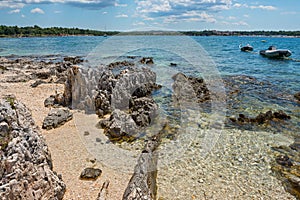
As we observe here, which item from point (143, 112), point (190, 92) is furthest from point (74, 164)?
point (190, 92)

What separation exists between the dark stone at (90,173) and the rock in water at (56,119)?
3.74 metres

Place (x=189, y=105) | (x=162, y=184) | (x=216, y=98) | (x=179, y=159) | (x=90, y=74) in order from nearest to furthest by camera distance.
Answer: (x=162, y=184), (x=179, y=159), (x=90, y=74), (x=189, y=105), (x=216, y=98)

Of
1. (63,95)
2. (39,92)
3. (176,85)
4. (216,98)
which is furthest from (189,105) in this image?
(39,92)

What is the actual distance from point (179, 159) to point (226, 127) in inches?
155

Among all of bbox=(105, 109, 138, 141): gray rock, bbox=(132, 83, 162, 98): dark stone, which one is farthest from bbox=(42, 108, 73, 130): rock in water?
bbox=(132, 83, 162, 98): dark stone

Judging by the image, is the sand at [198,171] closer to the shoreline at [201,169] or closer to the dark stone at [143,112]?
the shoreline at [201,169]

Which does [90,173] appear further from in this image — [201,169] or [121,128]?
[201,169]

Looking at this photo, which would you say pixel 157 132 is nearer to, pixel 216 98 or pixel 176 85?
pixel 216 98

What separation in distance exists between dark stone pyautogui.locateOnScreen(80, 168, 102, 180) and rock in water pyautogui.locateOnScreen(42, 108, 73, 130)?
147 inches

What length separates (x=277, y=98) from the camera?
1597cm

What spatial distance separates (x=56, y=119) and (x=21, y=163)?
215 inches

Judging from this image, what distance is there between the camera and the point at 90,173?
6738 mm

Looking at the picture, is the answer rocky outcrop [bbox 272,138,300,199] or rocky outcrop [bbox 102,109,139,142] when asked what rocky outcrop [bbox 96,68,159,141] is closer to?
rocky outcrop [bbox 102,109,139,142]

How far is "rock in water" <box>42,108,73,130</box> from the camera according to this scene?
972 centimetres
